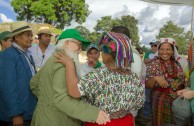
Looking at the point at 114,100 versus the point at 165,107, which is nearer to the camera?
the point at 114,100

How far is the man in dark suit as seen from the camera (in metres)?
2.30

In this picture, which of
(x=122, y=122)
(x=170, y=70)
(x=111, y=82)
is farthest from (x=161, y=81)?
(x=111, y=82)

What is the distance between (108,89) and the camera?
1779 mm

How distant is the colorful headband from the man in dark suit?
1.01 meters

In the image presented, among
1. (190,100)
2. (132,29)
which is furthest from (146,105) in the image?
(132,29)

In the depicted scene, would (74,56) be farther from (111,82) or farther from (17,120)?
(17,120)

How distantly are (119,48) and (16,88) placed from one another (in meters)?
1.14

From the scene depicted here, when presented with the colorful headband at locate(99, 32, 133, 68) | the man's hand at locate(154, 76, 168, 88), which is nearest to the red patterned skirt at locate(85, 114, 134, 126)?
the colorful headband at locate(99, 32, 133, 68)

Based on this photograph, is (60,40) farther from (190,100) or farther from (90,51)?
(90,51)

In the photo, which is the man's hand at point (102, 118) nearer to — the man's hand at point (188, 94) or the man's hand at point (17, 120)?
the man's hand at point (17, 120)

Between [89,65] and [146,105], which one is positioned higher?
[89,65]

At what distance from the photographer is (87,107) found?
69.7 inches

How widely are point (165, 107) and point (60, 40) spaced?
1.89 metres

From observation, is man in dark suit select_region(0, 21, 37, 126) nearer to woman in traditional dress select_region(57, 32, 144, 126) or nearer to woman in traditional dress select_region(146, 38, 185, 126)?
woman in traditional dress select_region(57, 32, 144, 126)
